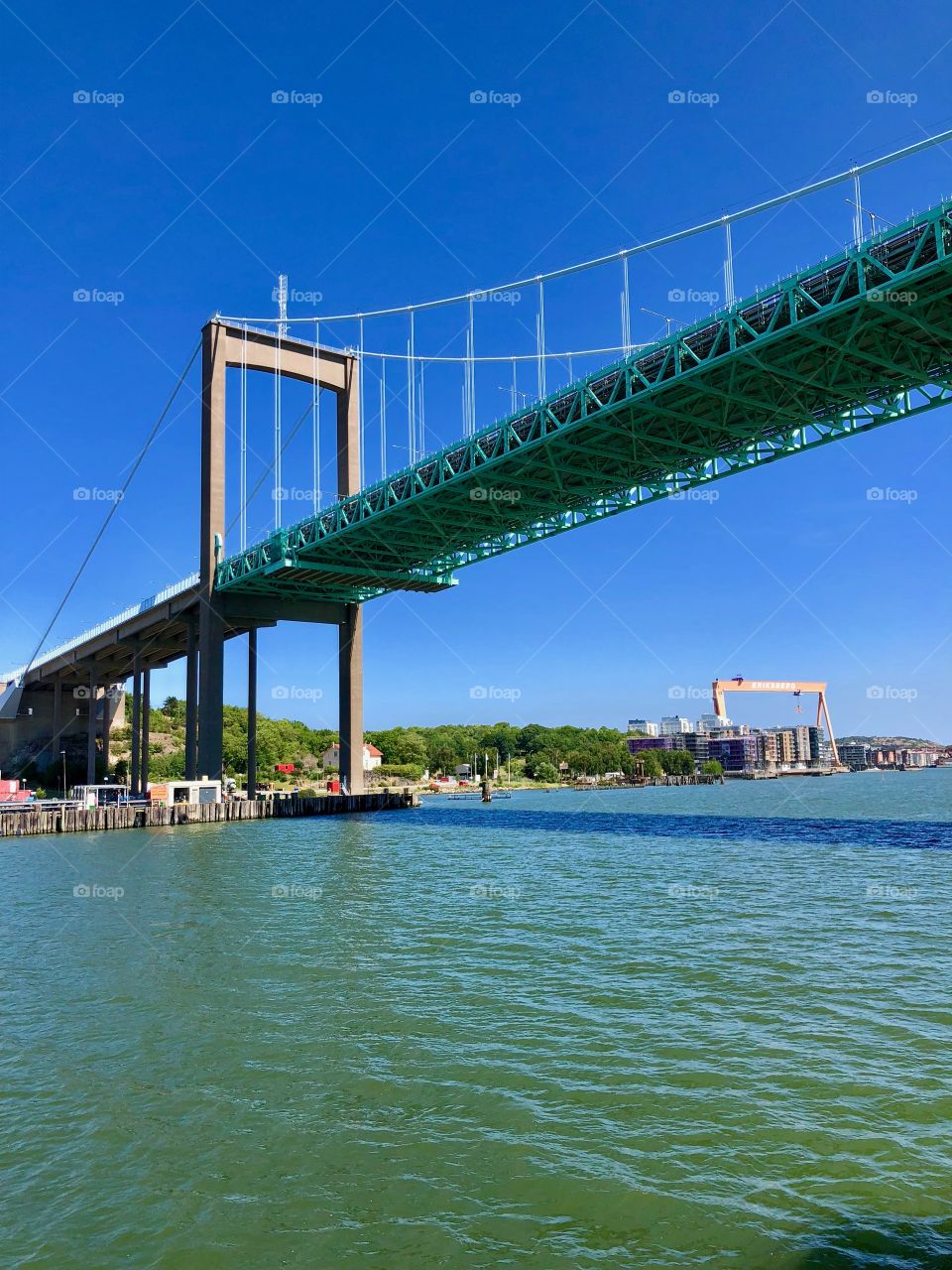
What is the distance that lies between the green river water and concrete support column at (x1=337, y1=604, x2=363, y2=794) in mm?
40207

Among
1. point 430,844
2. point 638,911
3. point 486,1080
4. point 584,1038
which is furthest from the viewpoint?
point 430,844

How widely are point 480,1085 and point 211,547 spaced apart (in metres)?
51.2

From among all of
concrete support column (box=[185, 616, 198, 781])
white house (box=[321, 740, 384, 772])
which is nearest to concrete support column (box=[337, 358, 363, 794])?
concrete support column (box=[185, 616, 198, 781])

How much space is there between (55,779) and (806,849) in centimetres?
6967

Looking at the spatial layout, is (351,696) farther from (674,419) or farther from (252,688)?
(674,419)

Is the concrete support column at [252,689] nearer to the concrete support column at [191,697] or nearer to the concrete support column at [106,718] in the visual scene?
the concrete support column at [191,697]

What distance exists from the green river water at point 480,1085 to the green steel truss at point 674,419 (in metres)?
16.7

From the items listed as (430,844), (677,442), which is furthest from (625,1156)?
(677,442)

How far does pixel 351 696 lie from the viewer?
194 ft

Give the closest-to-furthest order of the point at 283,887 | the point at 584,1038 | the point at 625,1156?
the point at 625,1156, the point at 584,1038, the point at 283,887

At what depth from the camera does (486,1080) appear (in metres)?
8.66

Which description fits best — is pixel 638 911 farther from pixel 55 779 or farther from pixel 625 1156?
pixel 55 779

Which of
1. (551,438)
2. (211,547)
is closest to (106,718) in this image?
(211,547)

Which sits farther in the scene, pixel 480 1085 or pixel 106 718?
pixel 106 718
